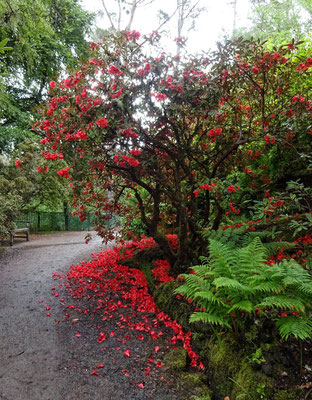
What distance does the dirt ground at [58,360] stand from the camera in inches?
109

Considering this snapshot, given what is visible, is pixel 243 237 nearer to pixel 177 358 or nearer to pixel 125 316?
pixel 177 358

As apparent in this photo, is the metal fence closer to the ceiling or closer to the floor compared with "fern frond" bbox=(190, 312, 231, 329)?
closer to the ceiling

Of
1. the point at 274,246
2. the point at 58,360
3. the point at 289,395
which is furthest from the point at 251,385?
the point at 58,360

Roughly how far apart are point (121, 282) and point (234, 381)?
3.06 meters

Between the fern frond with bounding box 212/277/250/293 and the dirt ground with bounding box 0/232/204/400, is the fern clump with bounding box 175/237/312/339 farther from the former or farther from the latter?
the dirt ground with bounding box 0/232/204/400

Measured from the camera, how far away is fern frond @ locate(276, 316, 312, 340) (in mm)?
2244

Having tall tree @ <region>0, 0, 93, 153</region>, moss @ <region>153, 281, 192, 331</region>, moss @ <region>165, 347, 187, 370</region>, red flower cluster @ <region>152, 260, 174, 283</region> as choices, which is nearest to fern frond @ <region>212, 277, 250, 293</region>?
moss @ <region>165, 347, 187, 370</region>

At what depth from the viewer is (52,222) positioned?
18094mm

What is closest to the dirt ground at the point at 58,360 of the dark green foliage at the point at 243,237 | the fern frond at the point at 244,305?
the fern frond at the point at 244,305

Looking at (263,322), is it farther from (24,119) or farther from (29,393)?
(24,119)

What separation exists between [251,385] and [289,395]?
32 centimetres

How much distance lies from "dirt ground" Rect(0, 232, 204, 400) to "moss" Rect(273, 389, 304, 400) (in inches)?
34.1

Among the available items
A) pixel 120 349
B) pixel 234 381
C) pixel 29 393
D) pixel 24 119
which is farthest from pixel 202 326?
pixel 24 119

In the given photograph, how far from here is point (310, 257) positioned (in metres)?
3.19
